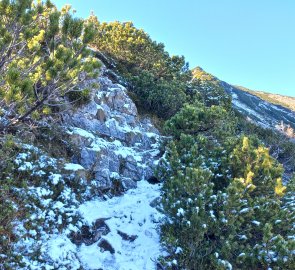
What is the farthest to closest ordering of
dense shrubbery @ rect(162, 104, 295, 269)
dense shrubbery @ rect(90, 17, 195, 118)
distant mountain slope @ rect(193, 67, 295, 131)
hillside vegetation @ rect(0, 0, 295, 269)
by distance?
distant mountain slope @ rect(193, 67, 295, 131), dense shrubbery @ rect(90, 17, 195, 118), dense shrubbery @ rect(162, 104, 295, 269), hillside vegetation @ rect(0, 0, 295, 269)

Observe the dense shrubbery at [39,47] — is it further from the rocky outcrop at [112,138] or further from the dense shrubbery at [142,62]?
the dense shrubbery at [142,62]

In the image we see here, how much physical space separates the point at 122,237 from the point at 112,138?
6.05m

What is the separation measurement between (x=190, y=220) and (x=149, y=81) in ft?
46.0

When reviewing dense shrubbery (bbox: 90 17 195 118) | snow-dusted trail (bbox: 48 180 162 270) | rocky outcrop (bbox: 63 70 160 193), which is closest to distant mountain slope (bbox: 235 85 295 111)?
dense shrubbery (bbox: 90 17 195 118)

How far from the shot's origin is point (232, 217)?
8203mm

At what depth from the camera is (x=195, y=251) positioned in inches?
328

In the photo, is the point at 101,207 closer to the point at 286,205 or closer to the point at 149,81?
the point at 286,205

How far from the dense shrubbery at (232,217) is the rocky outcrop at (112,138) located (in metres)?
3.65

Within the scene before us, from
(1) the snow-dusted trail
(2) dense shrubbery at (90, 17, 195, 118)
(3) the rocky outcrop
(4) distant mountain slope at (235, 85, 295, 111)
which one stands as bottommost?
(1) the snow-dusted trail

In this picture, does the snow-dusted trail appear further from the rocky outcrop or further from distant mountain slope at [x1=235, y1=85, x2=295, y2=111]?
distant mountain slope at [x1=235, y1=85, x2=295, y2=111]

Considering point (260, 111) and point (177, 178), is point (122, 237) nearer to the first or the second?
point (177, 178)

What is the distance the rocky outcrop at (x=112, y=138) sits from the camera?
1264 centimetres

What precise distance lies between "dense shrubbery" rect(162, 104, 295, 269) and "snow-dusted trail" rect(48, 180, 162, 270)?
3.30 feet

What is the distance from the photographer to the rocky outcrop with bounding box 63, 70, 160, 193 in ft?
41.5
